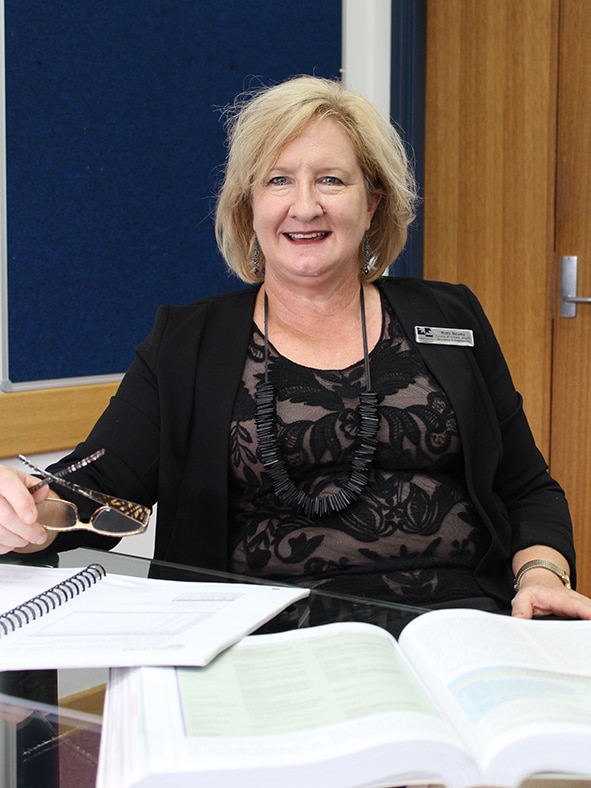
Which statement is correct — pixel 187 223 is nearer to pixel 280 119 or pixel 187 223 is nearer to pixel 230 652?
pixel 280 119

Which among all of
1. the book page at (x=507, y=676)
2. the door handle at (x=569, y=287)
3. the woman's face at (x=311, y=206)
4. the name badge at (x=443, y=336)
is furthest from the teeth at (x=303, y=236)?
the door handle at (x=569, y=287)

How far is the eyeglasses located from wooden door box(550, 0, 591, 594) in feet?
6.39

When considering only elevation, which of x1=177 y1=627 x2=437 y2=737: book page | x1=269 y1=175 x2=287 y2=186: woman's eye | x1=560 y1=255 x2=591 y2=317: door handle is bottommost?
x1=177 y1=627 x2=437 y2=737: book page

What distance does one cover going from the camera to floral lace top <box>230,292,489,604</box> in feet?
4.50

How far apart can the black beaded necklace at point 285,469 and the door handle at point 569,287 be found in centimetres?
153

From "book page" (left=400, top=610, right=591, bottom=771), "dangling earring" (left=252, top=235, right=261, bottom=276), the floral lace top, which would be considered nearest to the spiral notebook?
"book page" (left=400, top=610, right=591, bottom=771)

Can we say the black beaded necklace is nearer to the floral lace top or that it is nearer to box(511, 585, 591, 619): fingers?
the floral lace top

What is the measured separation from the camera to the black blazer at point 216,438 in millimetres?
1413

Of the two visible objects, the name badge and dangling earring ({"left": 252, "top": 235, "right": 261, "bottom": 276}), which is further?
dangling earring ({"left": 252, "top": 235, "right": 261, "bottom": 276})

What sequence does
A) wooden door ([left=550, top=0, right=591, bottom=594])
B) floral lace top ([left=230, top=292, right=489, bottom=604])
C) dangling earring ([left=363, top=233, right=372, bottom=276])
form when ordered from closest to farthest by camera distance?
1. floral lace top ([left=230, top=292, right=489, bottom=604])
2. dangling earring ([left=363, top=233, right=372, bottom=276])
3. wooden door ([left=550, top=0, right=591, bottom=594])

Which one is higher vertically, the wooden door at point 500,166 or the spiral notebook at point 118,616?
the wooden door at point 500,166

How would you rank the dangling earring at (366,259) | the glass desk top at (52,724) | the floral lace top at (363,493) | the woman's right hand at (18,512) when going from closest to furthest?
the glass desk top at (52,724)
the woman's right hand at (18,512)
the floral lace top at (363,493)
the dangling earring at (366,259)

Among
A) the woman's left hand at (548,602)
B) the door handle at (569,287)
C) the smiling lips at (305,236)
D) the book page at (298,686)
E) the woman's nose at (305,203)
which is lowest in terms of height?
the woman's left hand at (548,602)

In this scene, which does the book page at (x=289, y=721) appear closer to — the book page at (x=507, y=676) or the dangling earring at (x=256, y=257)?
the book page at (x=507, y=676)
